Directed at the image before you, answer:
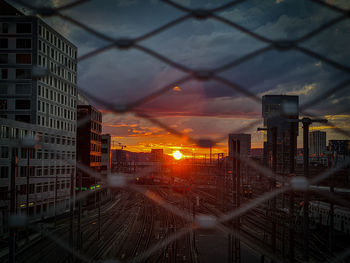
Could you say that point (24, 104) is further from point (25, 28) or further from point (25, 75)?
point (25, 75)

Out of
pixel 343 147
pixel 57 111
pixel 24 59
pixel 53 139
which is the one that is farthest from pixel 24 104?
pixel 343 147

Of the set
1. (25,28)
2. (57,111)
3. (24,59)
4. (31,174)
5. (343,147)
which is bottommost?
(31,174)

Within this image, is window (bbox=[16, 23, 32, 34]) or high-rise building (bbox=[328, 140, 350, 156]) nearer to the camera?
window (bbox=[16, 23, 32, 34])

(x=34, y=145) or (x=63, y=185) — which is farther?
(x=63, y=185)

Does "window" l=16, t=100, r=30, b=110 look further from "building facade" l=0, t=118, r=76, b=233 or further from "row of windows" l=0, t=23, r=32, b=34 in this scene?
"row of windows" l=0, t=23, r=32, b=34

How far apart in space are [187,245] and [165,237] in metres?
0.92

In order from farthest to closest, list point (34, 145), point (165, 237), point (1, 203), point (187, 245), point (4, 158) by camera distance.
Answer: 1. point (165, 237)
2. point (187, 245)
3. point (1, 203)
4. point (4, 158)
5. point (34, 145)

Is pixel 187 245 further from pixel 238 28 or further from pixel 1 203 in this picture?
pixel 238 28

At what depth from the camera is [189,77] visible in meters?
0.96

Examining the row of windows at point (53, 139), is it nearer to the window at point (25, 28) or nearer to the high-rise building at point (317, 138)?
the high-rise building at point (317, 138)

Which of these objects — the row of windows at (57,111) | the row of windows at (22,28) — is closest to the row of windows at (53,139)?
the row of windows at (57,111)

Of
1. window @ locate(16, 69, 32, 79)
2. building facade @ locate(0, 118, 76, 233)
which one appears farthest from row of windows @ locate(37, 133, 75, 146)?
building facade @ locate(0, 118, 76, 233)

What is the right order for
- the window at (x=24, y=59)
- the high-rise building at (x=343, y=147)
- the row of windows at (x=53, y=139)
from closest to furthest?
the row of windows at (x=53, y=139) < the window at (x=24, y=59) < the high-rise building at (x=343, y=147)

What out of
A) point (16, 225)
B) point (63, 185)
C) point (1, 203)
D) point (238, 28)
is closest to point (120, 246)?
point (63, 185)
